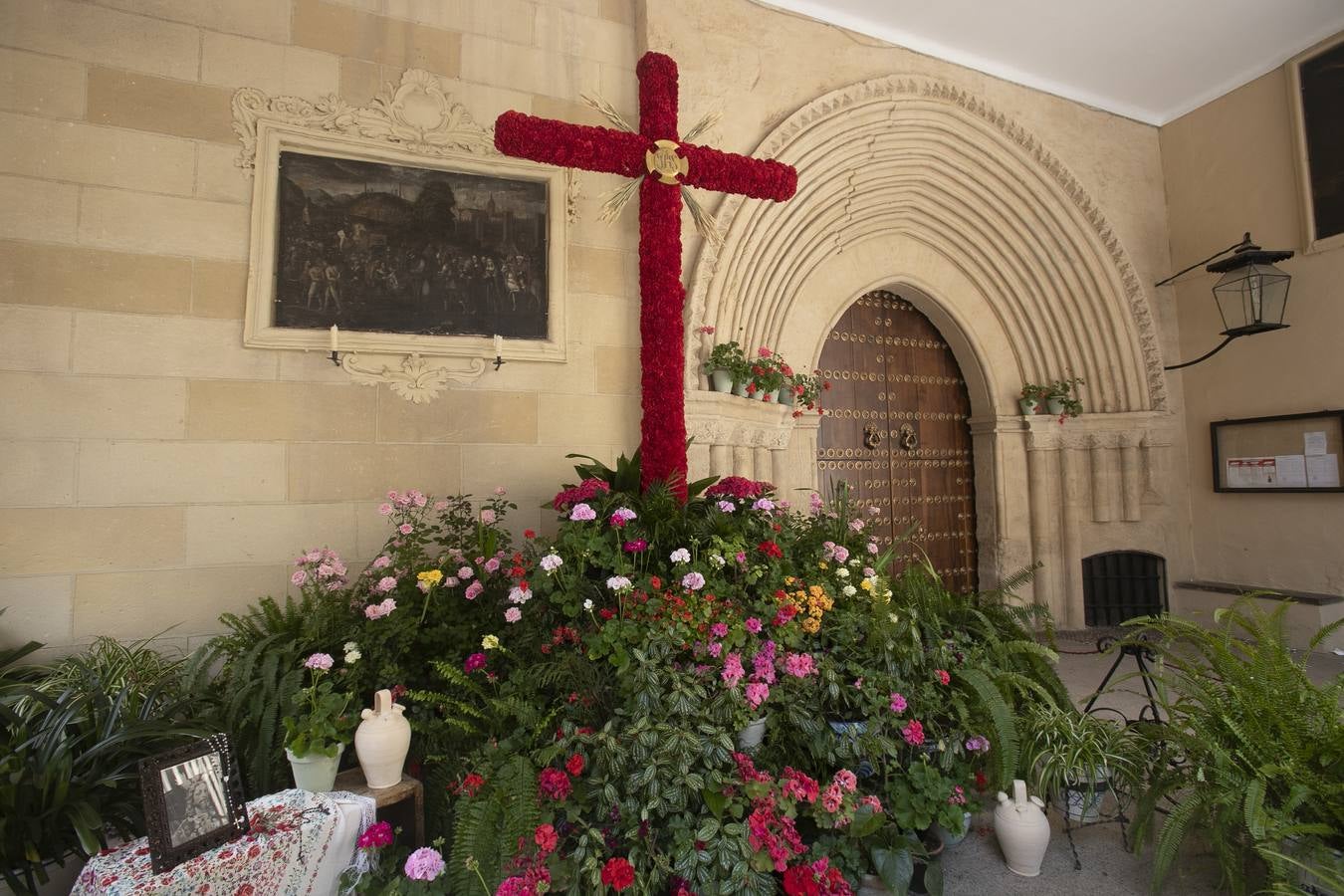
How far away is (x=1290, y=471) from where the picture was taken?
5215 mm

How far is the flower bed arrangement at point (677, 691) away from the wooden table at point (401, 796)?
0.31 feet

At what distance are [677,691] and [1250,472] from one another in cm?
591

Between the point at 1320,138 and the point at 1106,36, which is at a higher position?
the point at 1106,36

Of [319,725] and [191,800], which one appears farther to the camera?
[319,725]

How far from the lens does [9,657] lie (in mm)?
2811

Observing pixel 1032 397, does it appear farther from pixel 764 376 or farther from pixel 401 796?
pixel 401 796

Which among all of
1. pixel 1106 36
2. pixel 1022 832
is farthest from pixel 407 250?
pixel 1106 36

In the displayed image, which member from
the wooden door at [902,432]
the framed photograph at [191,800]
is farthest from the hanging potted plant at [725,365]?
the framed photograph at [191,800]

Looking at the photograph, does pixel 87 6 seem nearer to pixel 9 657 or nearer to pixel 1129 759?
pixel 9 657

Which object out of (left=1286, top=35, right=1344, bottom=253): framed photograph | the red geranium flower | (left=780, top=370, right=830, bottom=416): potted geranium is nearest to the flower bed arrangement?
the red geranium flower

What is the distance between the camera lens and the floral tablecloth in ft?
5.04

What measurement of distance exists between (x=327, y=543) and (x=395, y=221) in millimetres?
1775

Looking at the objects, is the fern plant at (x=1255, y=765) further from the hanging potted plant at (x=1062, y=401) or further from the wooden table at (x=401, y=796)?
the hanging potted plant at (x=1062, y=401)

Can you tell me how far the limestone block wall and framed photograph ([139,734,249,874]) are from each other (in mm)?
1869
